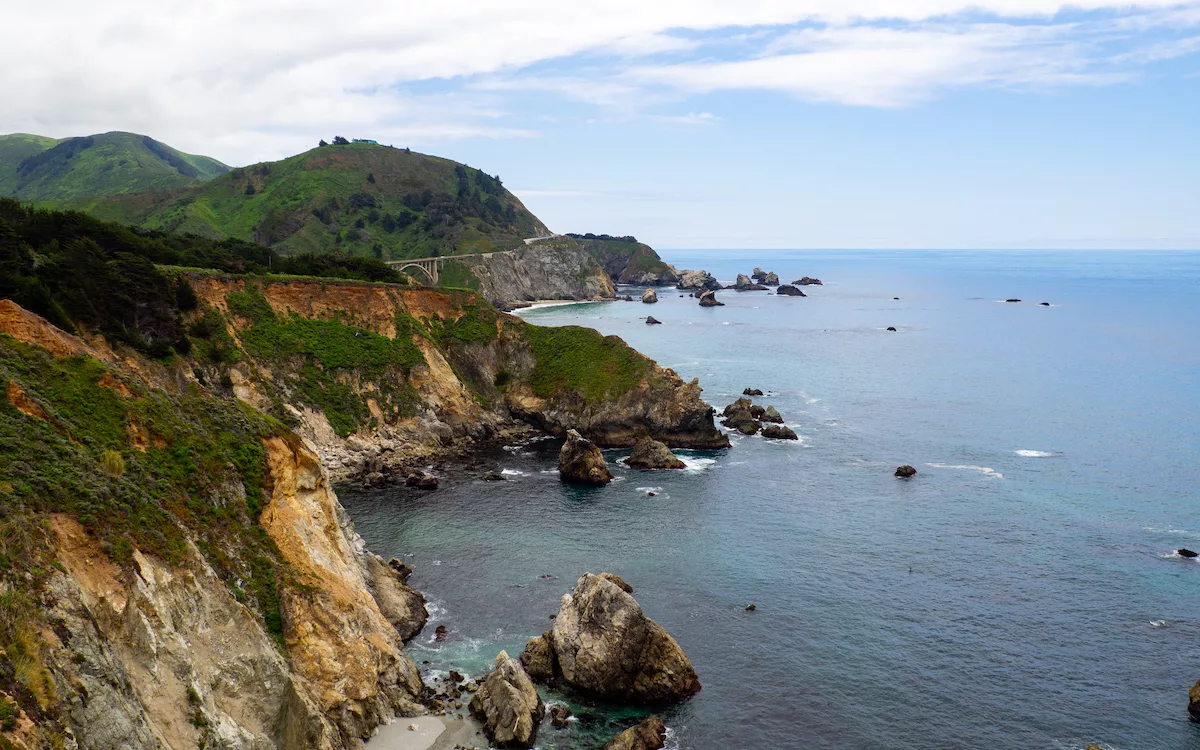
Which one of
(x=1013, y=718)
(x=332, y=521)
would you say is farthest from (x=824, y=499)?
(x=332, y=521)

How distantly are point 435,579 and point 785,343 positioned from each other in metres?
138

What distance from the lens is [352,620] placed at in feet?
138

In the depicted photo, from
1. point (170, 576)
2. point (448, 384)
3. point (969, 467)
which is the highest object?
point (170, 576)

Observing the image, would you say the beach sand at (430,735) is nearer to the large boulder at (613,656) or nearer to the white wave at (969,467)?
the large boulder at (613,656)

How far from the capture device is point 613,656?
4688cm

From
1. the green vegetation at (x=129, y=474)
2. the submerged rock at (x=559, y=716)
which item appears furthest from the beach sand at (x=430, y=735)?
the green vegetation at (x=129, y=474)

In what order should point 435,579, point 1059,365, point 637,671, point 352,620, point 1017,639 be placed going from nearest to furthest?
point 352,620 < point 637,671 < point 1017,639 < point 435,579 < point 1059,365

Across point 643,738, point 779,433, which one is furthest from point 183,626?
point 779,433

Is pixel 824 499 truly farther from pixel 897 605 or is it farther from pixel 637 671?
pixel 637 671

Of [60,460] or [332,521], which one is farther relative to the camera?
[332,521]

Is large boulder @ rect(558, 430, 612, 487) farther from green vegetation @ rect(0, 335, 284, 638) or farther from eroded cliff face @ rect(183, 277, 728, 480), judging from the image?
green vegetation @ rect(0, 335, 284, 638)

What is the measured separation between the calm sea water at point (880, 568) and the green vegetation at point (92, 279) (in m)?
24.4

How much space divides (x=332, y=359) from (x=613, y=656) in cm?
6305

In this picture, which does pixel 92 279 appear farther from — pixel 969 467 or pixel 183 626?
pixel 969 467
